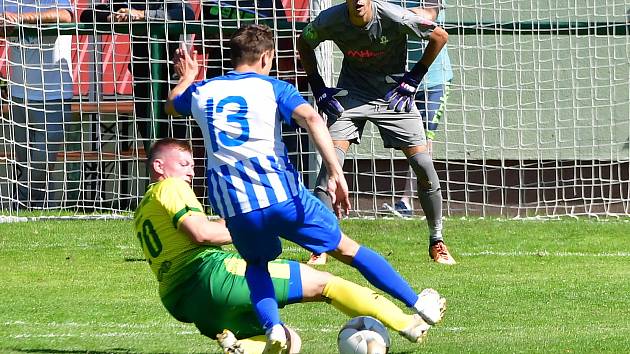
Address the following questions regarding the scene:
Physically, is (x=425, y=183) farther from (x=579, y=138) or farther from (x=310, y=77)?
(x=579, y=138)

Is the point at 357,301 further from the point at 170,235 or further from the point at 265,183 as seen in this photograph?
the point at 170,235

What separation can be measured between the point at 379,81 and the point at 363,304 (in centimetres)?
417

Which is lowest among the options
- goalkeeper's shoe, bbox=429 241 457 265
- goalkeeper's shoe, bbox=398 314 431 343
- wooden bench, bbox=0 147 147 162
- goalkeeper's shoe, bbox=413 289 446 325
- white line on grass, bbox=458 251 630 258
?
white line on grass, bbox=458 251 630 258

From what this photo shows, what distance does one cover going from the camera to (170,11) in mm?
13539

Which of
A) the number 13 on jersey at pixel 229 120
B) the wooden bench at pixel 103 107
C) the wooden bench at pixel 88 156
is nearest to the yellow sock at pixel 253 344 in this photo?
the number 13 on jersey at pixel 229 120

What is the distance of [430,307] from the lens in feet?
19.7

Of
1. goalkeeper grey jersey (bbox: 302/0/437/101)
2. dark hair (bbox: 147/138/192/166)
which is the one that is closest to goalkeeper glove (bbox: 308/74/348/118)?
goalkeeper grey jersey (bbox: 302/0/437/101)

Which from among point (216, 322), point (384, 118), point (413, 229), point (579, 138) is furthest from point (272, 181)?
point (579, 138)

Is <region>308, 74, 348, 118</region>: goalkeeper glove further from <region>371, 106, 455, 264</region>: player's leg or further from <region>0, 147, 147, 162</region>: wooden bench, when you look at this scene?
<region>0, 147, 147, 162</region>: wooden bench

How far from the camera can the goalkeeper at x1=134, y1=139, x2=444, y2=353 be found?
602 cm

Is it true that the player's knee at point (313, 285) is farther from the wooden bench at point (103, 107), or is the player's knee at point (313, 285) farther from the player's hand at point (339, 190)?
the wooden bench at point (103, 107)

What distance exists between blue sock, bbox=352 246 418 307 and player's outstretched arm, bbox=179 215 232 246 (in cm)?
63

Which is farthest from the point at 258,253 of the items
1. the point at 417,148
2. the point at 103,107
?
the point at 103,107

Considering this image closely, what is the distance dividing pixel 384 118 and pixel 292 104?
407cm
